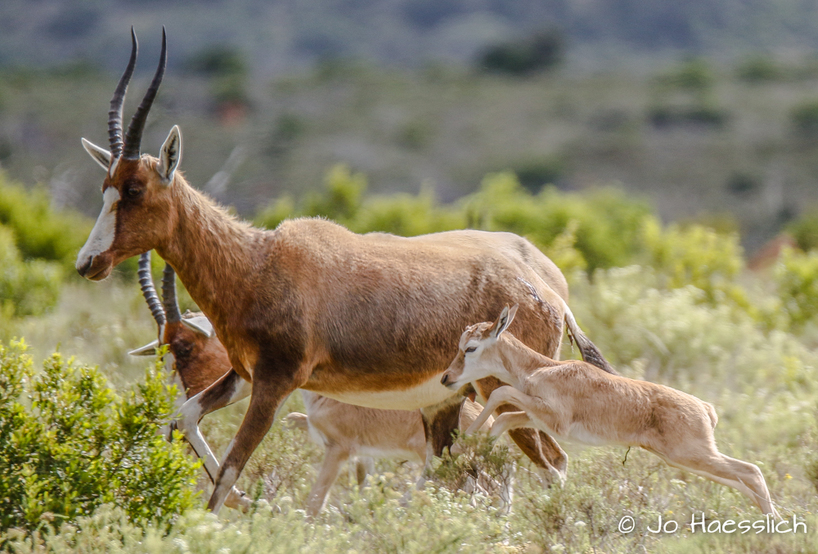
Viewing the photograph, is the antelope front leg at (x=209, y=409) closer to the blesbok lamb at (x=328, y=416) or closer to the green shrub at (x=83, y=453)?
the blesbok lamb at (x=328, y=416)

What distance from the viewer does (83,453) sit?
4.93m

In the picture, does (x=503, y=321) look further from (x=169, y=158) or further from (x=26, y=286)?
(x=26, y=286)

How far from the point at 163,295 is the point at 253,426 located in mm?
2049

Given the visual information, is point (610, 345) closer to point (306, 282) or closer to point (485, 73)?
point (306, 282)

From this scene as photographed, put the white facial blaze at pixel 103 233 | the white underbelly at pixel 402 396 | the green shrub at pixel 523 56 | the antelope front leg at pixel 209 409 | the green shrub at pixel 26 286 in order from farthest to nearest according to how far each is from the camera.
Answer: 1. the green shrub at pixel 523 56
2. the green shrub at pixel 26 286
3. the antelope front leg at pixel 209 409
4. the white underbelly at pixel 402 396
5. the white facial blaze at pixel 103 233

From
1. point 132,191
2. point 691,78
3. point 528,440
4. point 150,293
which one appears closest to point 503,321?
point 528,440

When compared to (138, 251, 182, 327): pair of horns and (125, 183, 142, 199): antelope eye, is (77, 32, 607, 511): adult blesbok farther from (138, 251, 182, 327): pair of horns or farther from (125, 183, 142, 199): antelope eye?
(138, 251, 182, 327): pair of horns

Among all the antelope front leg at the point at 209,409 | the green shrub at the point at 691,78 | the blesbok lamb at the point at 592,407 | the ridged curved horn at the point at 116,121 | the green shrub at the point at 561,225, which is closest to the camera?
the blesbok lamb at the point at 592,407

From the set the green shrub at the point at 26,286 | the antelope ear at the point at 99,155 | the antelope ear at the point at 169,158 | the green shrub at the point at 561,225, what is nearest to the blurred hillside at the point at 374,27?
the green shrub at the point at 561,225

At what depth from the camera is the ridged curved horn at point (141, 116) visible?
506 cm

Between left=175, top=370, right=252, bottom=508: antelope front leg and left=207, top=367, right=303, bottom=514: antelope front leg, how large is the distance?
698mm

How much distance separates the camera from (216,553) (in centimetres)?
422

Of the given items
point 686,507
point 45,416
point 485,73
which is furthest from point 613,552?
point 485,73

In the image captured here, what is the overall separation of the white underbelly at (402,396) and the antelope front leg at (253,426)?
0.50 metres
